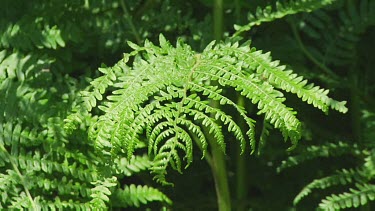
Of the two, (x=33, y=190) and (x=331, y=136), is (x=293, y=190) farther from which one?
(x=33, y=190)

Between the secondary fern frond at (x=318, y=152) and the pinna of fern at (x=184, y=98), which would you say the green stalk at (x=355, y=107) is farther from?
the pinna of fern at (x=184, y=98)

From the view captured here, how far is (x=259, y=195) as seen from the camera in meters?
2.63

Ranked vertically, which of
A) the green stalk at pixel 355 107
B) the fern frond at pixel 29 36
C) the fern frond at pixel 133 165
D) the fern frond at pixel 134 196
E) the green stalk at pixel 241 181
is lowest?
the fern frond at pixel 134 196

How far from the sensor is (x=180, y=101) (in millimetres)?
1959

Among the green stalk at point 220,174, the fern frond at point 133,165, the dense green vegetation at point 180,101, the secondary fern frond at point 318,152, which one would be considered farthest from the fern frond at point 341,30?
the fern frond at point 133,165

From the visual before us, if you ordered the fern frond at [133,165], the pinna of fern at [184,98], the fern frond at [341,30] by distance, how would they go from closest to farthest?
the pinna of fern at [184,98] → the fern frond at [133,165] → the fern frond at [341,30]

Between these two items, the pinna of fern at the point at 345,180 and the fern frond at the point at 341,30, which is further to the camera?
the fern frond at the point at 341,30

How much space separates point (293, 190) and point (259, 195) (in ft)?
0.55

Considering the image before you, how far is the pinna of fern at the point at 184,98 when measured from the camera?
61.7 inches

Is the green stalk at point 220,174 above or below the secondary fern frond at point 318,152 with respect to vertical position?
below

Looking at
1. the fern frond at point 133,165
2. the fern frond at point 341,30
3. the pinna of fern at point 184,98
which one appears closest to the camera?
the pinna of fern at point 184,98

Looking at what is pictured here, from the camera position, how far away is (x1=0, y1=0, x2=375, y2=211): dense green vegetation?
5.38ft

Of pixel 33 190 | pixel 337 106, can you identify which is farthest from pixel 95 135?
pixel 337 106

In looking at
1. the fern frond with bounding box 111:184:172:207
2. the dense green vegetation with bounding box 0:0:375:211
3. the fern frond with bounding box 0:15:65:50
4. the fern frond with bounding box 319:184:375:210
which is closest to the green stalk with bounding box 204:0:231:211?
the dense green vegetation with bounding box 0:0:375:211
